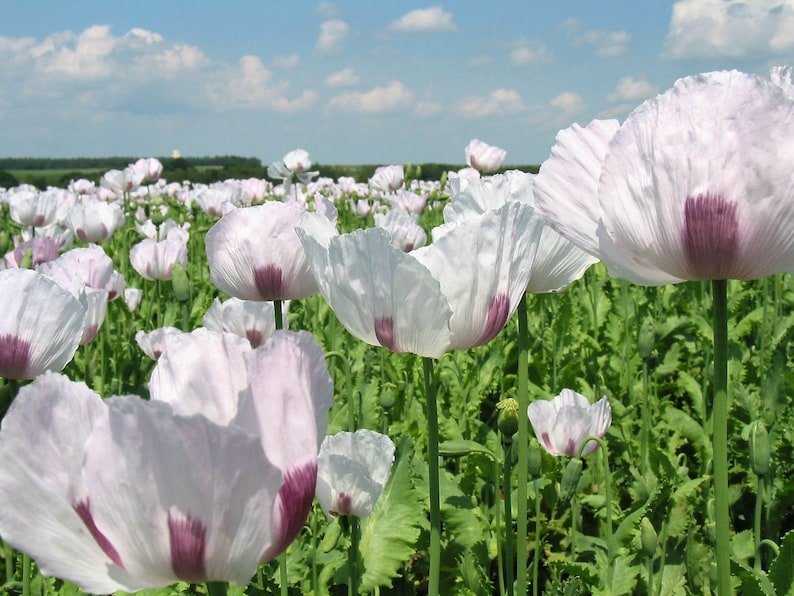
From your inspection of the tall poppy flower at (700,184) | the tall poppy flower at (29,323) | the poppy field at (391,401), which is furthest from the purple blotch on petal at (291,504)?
the tall poppy flower at (29,323)

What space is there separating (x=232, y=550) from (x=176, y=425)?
144mm

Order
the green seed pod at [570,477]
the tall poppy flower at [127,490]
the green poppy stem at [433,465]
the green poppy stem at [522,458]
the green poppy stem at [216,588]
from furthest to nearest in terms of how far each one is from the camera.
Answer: the green seed pod at [570,477]
the green poppy stem at [522,458]
the green poppy stem at [433,465]
the green poppy stem at [216,588]
the tall poppy flower at [127,490]

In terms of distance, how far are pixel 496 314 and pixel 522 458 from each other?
0.30m

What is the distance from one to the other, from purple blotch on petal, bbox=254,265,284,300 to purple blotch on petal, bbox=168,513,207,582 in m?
1.01

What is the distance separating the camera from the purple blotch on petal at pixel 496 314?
4.17ft

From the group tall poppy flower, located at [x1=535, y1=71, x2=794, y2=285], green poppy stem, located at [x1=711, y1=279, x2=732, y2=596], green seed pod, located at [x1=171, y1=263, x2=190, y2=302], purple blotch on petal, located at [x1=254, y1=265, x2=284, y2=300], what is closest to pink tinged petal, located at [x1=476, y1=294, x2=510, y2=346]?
tall poppy flower, located at [x1=535, y1=71, x2=794, y2=285]

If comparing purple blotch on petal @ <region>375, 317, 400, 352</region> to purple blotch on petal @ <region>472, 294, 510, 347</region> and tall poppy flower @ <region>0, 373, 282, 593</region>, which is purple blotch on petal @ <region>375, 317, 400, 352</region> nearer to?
purple blotch on petal @ <region>472, 294, 510, 347</region>

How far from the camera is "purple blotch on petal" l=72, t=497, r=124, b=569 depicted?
0.80 metres

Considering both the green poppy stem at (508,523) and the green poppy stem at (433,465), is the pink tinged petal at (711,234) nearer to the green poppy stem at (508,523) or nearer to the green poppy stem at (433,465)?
the green poppy stem at (433,465)

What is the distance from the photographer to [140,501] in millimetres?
756

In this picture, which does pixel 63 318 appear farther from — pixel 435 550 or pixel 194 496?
pixel 194 496

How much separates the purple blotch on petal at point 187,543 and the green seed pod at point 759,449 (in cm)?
130

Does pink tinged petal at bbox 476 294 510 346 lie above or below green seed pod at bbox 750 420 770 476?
above

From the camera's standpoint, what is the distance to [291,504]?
2.71ft
